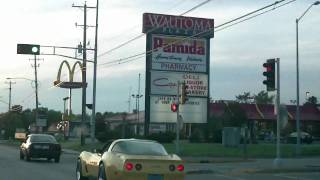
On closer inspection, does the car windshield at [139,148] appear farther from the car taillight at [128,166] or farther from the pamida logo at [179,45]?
the pamida logo at [179,45]

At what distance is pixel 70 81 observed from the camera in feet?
268

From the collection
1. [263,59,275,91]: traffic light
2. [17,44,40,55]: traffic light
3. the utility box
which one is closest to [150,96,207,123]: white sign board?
the utility box

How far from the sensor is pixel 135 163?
14773 millimetres

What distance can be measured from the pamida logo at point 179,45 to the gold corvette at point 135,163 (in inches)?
1449

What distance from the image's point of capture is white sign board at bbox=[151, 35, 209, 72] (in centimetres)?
5409

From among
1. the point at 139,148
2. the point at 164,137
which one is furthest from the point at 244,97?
the point at 139,148

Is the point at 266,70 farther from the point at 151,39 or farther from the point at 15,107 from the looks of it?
the point at 15,107

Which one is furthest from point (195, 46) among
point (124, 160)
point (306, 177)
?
point (124, 160)

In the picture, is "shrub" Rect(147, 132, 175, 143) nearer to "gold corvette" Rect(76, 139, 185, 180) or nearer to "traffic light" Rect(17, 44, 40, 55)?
"traffic light" Rect(17, 44, 40, 55)

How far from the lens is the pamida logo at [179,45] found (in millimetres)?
53750

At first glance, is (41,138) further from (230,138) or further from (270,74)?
(230,138)

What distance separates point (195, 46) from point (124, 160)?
4195 cm

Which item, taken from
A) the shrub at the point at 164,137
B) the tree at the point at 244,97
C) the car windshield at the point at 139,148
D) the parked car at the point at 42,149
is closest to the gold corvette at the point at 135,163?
the car windshield at the point at 139,148

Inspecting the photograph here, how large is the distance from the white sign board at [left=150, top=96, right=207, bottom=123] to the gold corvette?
3784 centimetres
